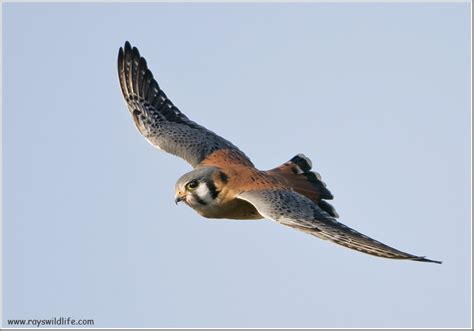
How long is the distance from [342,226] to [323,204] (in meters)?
1.87

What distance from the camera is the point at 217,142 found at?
10586 millimetres

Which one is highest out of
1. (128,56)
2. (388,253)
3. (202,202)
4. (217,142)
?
(128,56)

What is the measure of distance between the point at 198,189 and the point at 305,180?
63.0 inches

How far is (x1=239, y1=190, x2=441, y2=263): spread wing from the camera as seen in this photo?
23.6ft

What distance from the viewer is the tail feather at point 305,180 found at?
9.96m

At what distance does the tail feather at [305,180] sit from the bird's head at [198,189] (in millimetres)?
1153

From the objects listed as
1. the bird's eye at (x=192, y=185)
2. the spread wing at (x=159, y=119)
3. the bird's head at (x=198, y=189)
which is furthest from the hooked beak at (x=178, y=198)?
the spread wing at (x=159, y=119)

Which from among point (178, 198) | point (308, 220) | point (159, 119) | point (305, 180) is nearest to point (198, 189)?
point (178, 198)

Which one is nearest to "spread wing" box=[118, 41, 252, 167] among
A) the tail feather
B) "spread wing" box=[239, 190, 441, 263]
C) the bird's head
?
the tail feather

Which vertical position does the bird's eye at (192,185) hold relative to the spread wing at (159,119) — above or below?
below

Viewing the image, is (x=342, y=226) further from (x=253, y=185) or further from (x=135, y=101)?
(x=135, y=101)

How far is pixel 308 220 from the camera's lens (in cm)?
816

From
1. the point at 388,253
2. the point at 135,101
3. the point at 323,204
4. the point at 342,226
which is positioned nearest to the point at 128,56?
the point at 135,101

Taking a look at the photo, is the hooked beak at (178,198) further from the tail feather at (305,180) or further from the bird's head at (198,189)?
the tail feather at (305,180)
